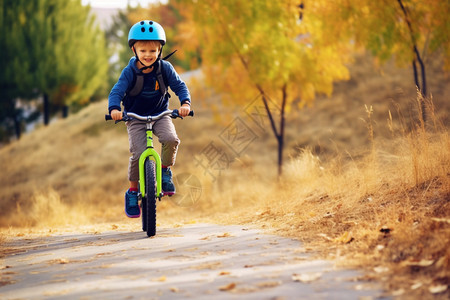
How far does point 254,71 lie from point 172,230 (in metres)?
6.90

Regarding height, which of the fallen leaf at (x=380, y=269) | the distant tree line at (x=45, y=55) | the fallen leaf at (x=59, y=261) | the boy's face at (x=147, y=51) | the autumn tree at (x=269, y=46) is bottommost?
the fallen leaf at (x=59, y=261)

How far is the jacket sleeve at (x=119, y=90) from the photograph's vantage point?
5578mm

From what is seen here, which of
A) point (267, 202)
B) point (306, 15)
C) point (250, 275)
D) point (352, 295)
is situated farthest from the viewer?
point (306, 15)

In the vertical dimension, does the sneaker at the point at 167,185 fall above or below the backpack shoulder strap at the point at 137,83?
below

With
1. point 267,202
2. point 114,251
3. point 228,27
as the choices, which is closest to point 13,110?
→ point 228,27

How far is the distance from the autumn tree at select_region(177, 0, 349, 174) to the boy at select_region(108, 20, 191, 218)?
6.39 m

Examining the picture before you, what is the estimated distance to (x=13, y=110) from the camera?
2927cm

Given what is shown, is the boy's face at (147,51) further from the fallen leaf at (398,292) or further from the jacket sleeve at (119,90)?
the fallen leaf at (398,292)

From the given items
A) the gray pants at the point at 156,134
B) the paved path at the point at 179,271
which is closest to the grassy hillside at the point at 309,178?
the paved path at the point at 179,271

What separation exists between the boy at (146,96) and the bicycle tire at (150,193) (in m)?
0.36

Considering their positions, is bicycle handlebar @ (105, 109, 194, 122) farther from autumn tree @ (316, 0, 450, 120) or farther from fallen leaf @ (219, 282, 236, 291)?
autumn tree @ (316, 0, 450, 120)

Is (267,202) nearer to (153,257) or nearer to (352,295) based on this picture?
(153,257)

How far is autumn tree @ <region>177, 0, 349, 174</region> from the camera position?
1198 centimetres

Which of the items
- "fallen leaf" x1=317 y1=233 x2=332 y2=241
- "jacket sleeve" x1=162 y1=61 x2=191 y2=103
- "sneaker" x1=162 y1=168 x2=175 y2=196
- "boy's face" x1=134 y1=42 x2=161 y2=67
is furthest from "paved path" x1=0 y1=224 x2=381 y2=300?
"boy's face" x1=134 y1=42 x2=161 y2=67
